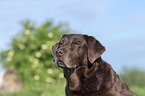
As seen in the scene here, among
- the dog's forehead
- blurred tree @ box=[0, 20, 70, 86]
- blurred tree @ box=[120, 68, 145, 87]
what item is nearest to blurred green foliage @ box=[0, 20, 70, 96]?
blurred tree @ box=[0, 20, 70, 86]

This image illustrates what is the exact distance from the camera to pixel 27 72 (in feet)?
60.6

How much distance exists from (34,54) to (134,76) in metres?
8.12

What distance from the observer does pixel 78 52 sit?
4.77m

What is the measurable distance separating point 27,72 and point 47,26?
4373 mm

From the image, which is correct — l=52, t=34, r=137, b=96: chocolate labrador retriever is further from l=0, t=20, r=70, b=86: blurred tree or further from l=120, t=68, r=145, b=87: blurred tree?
l=0, t=20, r=70, b=86: blurred tree

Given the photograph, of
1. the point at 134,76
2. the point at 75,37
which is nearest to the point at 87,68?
the point at 75,37

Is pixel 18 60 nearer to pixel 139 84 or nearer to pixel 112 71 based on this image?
pixel 139 84

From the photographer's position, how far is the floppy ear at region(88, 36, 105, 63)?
4.63 meters

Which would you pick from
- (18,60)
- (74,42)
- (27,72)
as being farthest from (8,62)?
(74,42)

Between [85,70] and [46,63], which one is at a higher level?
[85,70]

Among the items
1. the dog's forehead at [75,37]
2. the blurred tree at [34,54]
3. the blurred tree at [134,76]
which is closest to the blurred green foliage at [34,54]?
the blurred tree at [34,54]

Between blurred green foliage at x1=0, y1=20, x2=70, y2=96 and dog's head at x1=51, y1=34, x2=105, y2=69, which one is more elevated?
dog's head at x1=51, y1=34, x2=105, y2=69

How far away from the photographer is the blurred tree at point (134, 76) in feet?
50.3

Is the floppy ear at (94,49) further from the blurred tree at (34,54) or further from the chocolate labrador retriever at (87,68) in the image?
the blurred tree at (34,54)
